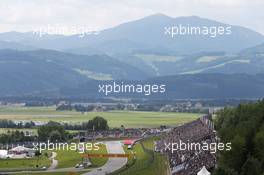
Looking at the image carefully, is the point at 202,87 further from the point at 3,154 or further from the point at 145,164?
the point at 145,164

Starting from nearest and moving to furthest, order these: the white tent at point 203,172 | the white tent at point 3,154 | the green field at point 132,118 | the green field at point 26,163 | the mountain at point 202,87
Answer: the white tent at point 203,172, the green field at point 26,163, the white tent at point 3,154, the green field at point 132,118, the mountain at point 202,87

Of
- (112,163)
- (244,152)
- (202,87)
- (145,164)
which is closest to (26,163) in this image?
(112,163)

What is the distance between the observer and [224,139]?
1443 inches

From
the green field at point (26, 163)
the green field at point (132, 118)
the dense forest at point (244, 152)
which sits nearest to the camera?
the dense forest at point (244, 152)

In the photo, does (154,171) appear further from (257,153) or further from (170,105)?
(170,105)

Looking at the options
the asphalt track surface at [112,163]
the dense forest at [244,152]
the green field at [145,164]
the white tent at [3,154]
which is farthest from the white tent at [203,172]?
the white tent at [3,154]

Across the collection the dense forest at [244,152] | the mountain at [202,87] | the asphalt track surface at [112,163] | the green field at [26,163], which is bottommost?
the green field at [26,163]

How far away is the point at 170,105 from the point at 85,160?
225ft

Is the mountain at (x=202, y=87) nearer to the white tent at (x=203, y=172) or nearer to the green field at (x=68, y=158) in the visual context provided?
the green field at (x=68, y=158)

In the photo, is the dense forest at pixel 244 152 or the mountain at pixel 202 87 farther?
the mountain at pixel 202 87

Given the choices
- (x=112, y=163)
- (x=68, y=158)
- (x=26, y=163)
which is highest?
(x=68, y=158)

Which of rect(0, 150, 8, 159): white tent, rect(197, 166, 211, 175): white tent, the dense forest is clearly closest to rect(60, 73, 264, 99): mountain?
rect(0, 150, 8, 159): white tent

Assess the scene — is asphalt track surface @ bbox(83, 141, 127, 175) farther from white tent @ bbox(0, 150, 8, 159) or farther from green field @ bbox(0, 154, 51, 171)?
white tent @ bbox(0, 150, 8, 159)

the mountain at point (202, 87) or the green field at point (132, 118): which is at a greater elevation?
the mountain at point (202, 87)
